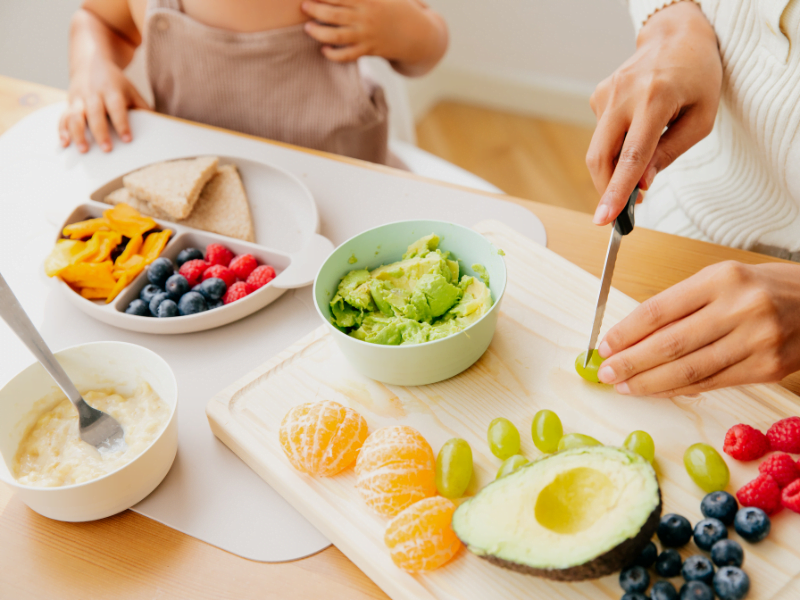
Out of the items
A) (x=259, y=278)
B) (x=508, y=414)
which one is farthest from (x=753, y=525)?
(x=259, y=278)

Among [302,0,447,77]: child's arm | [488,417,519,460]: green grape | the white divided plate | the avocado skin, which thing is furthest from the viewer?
[302,0,447,77]: child's arm

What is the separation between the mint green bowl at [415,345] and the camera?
0.99 metres

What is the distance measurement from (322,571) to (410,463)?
198 millimetres

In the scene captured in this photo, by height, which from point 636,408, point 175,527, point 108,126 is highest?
point 108,126

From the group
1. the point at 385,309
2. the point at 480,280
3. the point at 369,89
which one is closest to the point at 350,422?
the point at 385,309

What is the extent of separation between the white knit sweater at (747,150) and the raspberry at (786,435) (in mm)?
623

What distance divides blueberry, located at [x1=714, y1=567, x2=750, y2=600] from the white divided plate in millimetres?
843

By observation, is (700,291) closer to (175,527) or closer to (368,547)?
(368,547)

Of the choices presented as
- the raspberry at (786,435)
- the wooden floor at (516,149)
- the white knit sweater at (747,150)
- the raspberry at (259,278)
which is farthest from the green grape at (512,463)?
the wooden floor at (516,149)

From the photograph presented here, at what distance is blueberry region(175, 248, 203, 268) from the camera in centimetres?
133

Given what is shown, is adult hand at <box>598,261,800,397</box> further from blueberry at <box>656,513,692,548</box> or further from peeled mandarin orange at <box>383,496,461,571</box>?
peeled mandarin orange at <box>383,496,461,571</box>

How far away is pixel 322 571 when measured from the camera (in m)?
0.87

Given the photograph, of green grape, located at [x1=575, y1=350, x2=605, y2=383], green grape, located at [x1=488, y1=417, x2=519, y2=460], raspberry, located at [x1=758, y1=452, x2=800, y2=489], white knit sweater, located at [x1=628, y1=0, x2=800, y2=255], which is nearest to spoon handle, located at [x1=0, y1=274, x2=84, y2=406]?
green grape, located at [x1=488, y1=417, x2=519, y2=460]

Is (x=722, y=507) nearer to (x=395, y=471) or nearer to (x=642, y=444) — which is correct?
(x=642, y=444)
